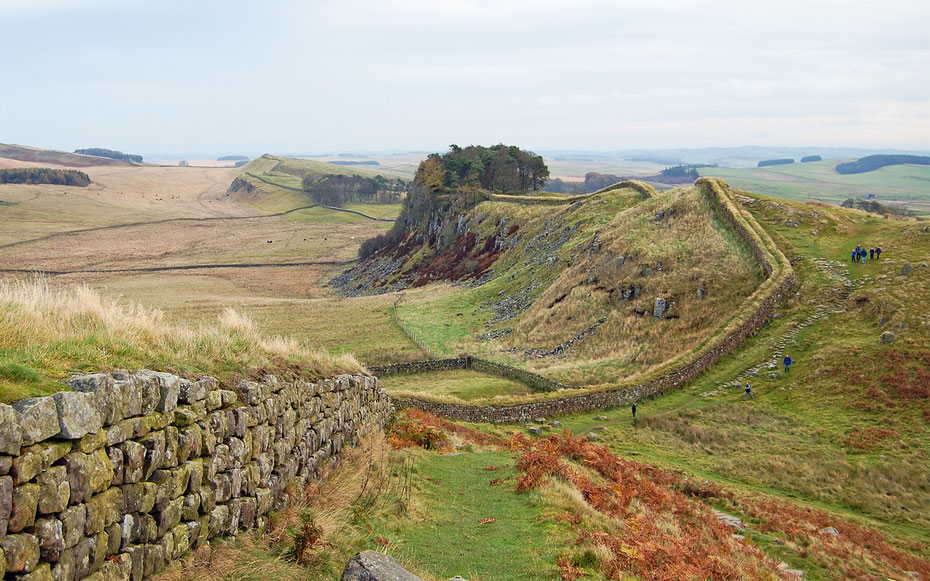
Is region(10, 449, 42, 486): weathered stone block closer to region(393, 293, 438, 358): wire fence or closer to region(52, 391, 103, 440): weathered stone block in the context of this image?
region(52, 391, 103, 440): weathered stone block

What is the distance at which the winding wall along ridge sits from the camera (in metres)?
30.6

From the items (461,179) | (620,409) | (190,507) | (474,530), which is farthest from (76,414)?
(461,179)

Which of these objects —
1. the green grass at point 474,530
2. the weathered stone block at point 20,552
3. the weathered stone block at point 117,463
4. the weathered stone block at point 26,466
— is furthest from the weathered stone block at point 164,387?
the green grass at point 474,530

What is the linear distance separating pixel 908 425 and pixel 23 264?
11272 centimetres

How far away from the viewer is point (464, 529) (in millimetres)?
13188

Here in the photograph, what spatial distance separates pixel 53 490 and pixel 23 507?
1.20ft

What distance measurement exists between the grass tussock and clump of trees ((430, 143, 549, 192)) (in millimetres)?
95099

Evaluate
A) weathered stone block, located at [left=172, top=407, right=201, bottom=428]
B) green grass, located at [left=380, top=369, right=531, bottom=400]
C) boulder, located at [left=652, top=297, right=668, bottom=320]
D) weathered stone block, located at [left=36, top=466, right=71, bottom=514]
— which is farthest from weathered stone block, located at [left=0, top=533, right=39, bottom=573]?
boulder, located at [left=652, top=297, right=668, bottom=320]

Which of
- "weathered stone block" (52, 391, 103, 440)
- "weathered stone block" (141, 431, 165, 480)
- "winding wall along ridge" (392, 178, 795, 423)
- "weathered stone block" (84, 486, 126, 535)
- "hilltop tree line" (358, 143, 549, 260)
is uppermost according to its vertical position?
"hilltop tree line" (358, 143, 549, 260)

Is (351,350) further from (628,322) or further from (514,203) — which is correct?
(514,203)

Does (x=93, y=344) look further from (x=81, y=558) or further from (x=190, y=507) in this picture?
(x=81, y=558)

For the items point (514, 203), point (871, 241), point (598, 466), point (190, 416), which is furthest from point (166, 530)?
point (514, 203)

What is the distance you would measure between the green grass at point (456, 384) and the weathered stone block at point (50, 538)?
84.6 ft

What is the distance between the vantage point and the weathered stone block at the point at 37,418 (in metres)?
6.59
